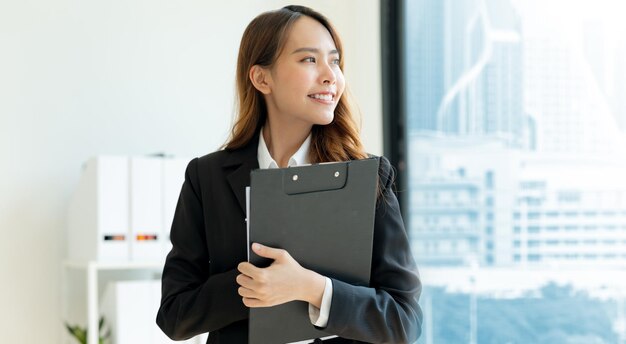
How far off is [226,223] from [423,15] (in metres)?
2.34

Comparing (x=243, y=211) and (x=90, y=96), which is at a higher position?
(x=90, y=96)

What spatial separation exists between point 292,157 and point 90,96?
2246 millimetres

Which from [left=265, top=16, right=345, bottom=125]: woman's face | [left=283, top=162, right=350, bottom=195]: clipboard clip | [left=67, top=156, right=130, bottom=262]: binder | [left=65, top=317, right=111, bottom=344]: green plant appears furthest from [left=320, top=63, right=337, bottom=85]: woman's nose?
[left=65, top=317, right=111, bottom=344]: green plant

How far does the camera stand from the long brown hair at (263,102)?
1.53 metres

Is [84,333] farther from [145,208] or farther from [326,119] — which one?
[326,119]

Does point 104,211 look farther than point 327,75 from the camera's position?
Yes

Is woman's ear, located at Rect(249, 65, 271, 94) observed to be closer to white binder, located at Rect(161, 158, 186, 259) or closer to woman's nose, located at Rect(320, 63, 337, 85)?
woman's nose, located at Rect(320, 63, 337, 85)

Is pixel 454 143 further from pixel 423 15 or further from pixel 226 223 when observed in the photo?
pixel 226 223

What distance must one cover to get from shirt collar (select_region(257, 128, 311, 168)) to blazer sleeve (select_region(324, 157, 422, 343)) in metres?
0.13

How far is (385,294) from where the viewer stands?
4.56 ft

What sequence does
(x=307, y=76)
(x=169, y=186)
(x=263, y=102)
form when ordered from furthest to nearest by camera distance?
1. (x=169, y=186)
2. (x=263, y=102)
3. (x=307, y=76)

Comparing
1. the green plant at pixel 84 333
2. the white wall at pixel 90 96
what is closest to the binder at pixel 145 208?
the green plant at pixel 84 333

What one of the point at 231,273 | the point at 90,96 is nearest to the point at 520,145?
the point at 90,96

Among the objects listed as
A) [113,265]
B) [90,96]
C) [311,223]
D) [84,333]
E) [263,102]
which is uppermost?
[90,96]
